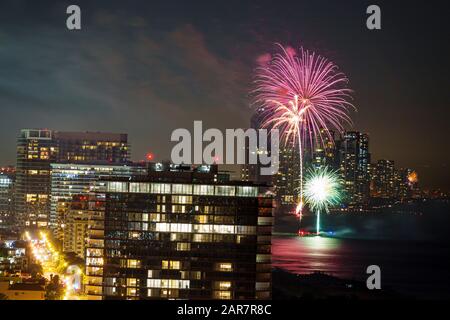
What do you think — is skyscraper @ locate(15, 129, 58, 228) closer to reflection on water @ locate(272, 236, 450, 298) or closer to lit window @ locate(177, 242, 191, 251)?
reflection on water @ locate(272, 236, 450, 298)

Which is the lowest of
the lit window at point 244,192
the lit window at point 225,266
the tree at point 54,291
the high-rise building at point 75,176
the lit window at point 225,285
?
the tree at point 54,291

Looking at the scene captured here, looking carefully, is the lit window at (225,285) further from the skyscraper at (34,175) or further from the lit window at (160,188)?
the skyscraper at (34,175)

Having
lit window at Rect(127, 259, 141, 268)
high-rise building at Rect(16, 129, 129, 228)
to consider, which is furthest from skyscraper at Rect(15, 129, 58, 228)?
lit window at Rect(127, 259, 141, 268)

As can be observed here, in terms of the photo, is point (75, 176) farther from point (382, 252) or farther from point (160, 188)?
point (160, 188)

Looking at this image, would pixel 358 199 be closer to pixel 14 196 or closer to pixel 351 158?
pixel 351 158

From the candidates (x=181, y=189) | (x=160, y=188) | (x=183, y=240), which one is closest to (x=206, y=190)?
(x=181, y=189)

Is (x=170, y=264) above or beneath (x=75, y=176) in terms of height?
beneath

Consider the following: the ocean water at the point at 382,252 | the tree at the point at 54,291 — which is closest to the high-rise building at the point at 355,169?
the ocean water at the point at 382,252
